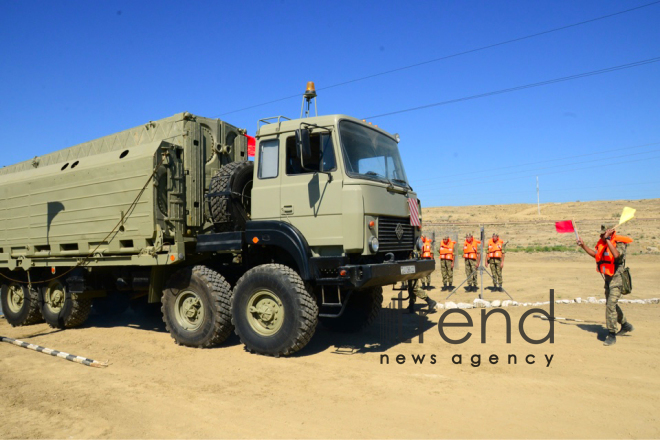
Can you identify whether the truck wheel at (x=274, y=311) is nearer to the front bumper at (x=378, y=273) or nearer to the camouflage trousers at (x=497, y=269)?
the front bumper at (x=378, y=273)

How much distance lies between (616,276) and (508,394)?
3723 mm

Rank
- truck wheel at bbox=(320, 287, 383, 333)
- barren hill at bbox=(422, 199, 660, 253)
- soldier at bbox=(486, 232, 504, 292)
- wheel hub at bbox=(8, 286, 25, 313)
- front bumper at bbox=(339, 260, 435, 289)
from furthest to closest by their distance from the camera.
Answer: barren hill at bbox=(422, 199, 660, 253)
soldier at bbox=(486, 232, 504, 292)
wheel hub at bbox=(8, 286, 25, 313)
truck wheel at bbox=(320, 287, 383, 333)
front bumper at bbox=(339, 260, 435, 289)

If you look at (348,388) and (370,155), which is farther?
(370,155)

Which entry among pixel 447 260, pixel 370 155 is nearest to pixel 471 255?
pixel 447 260

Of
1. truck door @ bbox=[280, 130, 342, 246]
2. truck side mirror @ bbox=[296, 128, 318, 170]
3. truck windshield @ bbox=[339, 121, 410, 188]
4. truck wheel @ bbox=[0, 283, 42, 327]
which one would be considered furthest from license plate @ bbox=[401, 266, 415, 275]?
truck wheel @ bbox=[0, 283, 42, 327]

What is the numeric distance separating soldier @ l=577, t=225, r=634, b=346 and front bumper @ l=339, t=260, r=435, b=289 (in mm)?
2756

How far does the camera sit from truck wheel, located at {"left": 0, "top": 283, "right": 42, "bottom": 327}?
10.3 meters

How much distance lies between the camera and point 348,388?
17.6 ft

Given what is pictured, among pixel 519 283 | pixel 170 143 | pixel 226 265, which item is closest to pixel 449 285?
pixel 519 283

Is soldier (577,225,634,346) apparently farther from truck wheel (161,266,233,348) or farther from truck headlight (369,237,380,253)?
truck wheel (161,266,233,348)

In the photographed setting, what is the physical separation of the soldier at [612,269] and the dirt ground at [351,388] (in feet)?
1.11

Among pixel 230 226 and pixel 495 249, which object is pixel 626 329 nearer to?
pixel 230 226

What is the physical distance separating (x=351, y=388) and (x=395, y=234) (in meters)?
2.55

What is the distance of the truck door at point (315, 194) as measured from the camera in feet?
21.4
